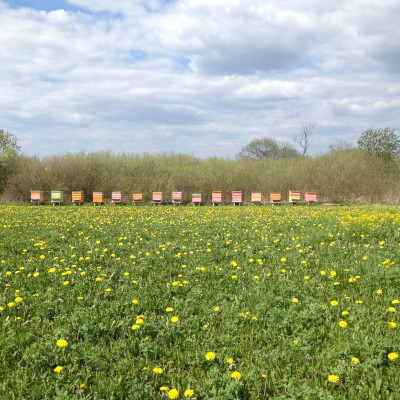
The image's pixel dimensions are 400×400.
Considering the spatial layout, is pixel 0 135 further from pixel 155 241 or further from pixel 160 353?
pixel 160 353

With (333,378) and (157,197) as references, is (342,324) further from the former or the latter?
(157,197)

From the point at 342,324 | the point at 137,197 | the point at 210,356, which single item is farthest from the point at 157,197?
the point at 210,356

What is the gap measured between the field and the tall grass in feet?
70.6

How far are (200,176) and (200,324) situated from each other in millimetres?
24871

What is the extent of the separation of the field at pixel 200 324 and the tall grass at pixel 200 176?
70.6ft

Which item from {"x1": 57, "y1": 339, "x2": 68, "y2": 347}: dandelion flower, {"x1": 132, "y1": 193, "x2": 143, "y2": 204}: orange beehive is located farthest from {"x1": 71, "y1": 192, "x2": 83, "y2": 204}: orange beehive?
{"x1": 57, "y1": 339, "x2": 68, "y2": 347}: dandelion flower

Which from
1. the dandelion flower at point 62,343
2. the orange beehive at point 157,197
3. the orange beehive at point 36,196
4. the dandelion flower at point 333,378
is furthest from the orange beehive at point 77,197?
the dandelion flower at point 333,378

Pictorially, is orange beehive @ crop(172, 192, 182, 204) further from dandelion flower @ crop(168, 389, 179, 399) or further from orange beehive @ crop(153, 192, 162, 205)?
→ dandelion flower @ crop(168, 389, 179, 399)

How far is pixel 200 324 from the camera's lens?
3631 millimetres

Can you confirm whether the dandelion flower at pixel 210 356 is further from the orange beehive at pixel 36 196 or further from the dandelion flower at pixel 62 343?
the orange beehive at pixel 36 196

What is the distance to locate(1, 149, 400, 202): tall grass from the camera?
27.2 meters

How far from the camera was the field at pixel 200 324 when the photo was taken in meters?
2.66

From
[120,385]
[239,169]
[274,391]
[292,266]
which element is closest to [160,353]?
[120,385]

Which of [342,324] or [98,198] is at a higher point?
[98,198]
